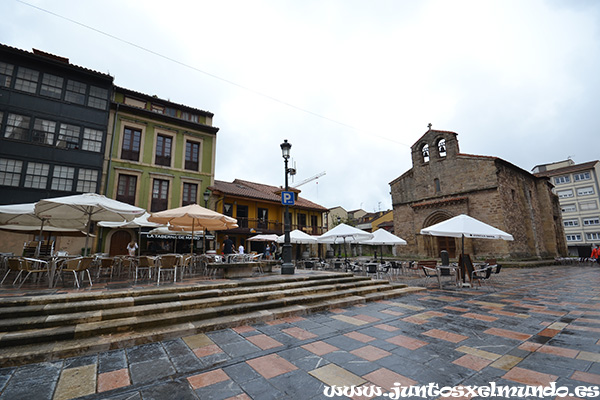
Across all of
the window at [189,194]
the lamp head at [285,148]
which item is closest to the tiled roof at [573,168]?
the lamp head at [285,148]

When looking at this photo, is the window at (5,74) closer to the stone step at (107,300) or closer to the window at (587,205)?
the stone step at (107,300)

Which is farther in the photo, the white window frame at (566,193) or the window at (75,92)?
the white window frame at (566,193)

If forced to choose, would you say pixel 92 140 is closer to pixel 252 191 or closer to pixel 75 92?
pixel 75 92

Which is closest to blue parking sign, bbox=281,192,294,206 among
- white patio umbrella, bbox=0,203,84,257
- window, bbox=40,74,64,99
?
white patio umbrella, bbox=0,203,84,257

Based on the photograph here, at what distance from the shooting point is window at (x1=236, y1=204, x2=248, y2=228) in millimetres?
21019

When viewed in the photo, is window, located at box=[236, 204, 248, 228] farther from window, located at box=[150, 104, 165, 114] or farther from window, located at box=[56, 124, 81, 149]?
window, located at box=[56, 124, 81, 149]

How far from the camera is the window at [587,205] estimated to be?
38.7m

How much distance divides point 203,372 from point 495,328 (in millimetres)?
4496

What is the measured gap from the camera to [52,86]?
46.2 feet

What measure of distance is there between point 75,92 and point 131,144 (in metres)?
3.66

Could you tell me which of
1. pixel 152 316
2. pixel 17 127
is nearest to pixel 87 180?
pixel 17 127

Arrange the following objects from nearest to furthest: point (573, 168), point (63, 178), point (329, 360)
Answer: point (329, 360), point (63, 178), point (573, 168)

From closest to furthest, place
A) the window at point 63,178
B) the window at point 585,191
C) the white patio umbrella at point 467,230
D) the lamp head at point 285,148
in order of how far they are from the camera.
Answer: the white patio umbrella at point 467,230, the lamp head at point 285,148, the window at point 63,178, the window at point 585,191

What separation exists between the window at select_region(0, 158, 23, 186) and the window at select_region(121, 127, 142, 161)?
4437 mm
